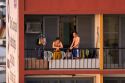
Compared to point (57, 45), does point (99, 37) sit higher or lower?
higher

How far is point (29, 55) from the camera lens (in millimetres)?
31188

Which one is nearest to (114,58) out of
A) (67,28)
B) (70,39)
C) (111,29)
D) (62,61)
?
(111,29)

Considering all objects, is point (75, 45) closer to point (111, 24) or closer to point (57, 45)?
point (57, 45)

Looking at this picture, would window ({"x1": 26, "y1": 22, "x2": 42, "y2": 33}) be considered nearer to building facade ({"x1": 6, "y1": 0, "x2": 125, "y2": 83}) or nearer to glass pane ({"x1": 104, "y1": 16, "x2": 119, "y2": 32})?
building facade ({"x1": 6, "y1": 0, "x2": 125, "y2": 83})

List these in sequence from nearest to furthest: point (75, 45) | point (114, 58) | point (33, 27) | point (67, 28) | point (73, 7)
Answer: point (73, 7)
point (75, 45)
point (114, 58)
point (33, 27)
point (67, 28)

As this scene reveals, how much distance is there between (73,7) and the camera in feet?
98.9

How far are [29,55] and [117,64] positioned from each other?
460 centimetres

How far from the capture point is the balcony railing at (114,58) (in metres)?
31.1

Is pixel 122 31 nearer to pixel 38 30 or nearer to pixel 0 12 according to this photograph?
pixel 38 30

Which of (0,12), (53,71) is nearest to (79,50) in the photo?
(53,71)

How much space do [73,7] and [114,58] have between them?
12.1ft

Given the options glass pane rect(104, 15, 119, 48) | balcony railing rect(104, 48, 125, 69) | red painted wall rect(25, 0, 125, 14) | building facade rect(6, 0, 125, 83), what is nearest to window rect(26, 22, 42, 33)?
building facade rect(6, 0, 125, 83)

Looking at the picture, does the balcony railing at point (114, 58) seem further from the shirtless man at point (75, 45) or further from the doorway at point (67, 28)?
the doorway at point (67, 28)

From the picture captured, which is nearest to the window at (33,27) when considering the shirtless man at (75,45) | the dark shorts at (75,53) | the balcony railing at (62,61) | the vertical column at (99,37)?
the balcony railing at (62,61)
